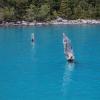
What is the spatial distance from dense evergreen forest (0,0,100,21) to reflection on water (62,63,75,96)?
9631cm

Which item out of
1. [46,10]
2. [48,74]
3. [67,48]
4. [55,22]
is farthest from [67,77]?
[46,10]

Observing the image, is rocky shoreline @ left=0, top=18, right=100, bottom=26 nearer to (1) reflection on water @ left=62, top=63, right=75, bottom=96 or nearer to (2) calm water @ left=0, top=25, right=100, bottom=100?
(2) calm water @ left=0, top=25, right=100, bottom=100

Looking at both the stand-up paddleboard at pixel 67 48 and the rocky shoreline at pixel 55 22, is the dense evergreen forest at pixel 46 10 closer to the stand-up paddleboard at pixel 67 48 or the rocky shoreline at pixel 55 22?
the rocky shoreline at pixel 55 22

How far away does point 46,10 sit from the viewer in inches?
5999

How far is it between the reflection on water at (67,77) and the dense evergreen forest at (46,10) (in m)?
96.3

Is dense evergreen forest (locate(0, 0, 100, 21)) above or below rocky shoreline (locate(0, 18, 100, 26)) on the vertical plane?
above

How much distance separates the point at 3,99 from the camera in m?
34.7

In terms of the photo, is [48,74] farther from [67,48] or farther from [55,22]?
[55,22]

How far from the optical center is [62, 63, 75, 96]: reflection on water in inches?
1523

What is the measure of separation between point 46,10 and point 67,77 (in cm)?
10944

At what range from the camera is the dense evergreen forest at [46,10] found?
492 feet

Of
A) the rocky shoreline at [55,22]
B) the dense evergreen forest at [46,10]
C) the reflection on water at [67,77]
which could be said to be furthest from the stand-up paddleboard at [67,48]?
the dense evergreen forest at [46,10]

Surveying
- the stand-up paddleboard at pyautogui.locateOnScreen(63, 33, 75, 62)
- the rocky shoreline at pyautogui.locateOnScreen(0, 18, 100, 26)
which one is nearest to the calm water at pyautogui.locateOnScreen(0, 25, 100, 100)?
the stand-up paddleboard at pyautogui.locateOnScreen(63, 33, 75, 62)

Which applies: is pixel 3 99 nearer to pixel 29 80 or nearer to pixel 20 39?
pixel 29 80
